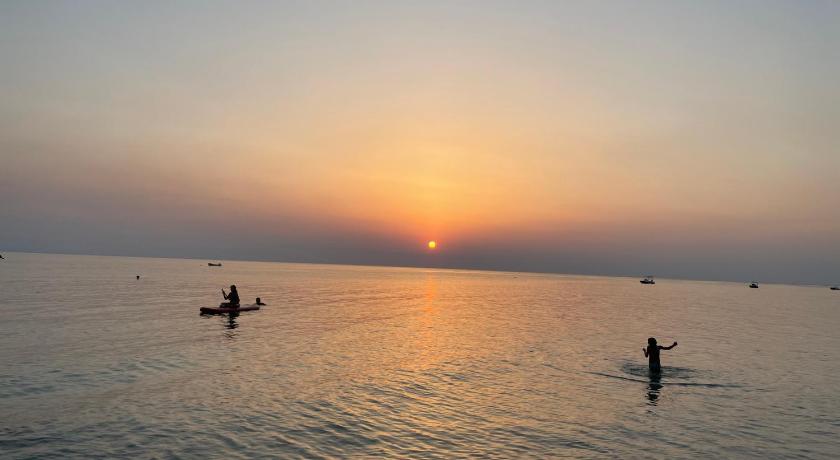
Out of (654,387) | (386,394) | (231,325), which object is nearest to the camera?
(386,394)

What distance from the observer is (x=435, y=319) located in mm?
71562

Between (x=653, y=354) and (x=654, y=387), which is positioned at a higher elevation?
(x=653, y=354)

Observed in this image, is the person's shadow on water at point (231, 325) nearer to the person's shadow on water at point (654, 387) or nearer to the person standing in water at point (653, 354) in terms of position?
the person's shadow on water at point (654, 387)

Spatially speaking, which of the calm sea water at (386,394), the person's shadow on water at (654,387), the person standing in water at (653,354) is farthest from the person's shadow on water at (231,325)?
the person standing in water at (653,354)

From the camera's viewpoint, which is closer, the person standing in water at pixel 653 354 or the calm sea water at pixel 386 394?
the calm sea water at pixel 386 394

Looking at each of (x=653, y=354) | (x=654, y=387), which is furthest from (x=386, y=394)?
(x=653, y=354)

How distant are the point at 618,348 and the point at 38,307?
2598 inches

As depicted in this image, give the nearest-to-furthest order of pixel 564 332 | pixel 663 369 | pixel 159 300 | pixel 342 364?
1. pixel 342 364
2. pixel 663 369
3. pixel 564 332
4. pixel 159 300

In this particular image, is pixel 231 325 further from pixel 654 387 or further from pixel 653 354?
pixel 654 387

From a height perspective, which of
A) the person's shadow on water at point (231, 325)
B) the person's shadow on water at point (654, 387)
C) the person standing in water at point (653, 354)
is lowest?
the person's shadow on water at point (231, 325)

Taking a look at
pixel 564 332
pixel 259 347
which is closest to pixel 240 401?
pixel 259 347

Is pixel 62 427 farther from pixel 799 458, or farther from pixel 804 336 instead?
pixel 804 336

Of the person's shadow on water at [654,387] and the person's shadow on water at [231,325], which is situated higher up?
the person's shadow on water at [654,387]

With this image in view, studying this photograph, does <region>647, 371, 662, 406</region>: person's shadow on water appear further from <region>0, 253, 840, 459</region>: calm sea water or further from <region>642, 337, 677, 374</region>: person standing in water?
<region>642, 337, 677, 374</region>: person standing in water
